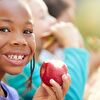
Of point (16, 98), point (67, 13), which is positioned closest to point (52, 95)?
point (16, 98)

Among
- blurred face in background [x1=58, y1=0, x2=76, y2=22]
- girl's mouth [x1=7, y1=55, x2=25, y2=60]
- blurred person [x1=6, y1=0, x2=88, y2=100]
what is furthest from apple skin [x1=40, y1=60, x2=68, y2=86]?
blurred face in background [x1=58, y1=0, x2=76, y2=22]

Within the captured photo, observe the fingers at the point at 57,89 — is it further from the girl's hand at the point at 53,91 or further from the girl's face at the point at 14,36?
the girl's face at the point at 14,36

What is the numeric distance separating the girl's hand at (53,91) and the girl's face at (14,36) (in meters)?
0.12

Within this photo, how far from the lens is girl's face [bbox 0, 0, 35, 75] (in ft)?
4.46

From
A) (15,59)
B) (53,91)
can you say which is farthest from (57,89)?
(15,59)

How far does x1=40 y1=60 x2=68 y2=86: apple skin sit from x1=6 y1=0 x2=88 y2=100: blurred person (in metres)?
0.29

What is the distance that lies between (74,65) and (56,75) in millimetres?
505

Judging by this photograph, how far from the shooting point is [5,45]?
1.36 m

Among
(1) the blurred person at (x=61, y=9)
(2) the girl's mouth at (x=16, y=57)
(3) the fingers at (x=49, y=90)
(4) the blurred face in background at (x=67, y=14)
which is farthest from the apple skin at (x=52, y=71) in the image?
(4) the blurred face in background at (x=67, y=14)

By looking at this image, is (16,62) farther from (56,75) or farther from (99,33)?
(99,33)

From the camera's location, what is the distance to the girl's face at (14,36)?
1.36 metres

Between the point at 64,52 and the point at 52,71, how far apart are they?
2.02ft

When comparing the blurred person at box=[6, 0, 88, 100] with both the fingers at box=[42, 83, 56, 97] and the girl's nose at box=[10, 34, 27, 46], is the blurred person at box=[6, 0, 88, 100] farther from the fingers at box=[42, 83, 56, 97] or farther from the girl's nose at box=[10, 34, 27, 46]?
the girl's nose at box=[10, 34, 27, 46]

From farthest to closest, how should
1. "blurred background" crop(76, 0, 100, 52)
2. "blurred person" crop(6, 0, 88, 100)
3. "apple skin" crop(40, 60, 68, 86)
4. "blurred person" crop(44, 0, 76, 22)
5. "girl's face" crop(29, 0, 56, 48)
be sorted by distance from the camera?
"blurred background" crop(76, 0, 100, 52) < "blurred person" crop(44, 0, 76, 22) < "girl's face" crop(29, 0, 56, 48) < "blurred person" crop(6, 0, 88, 100) < "apple skin" crop(40, 60, 68, 86)
